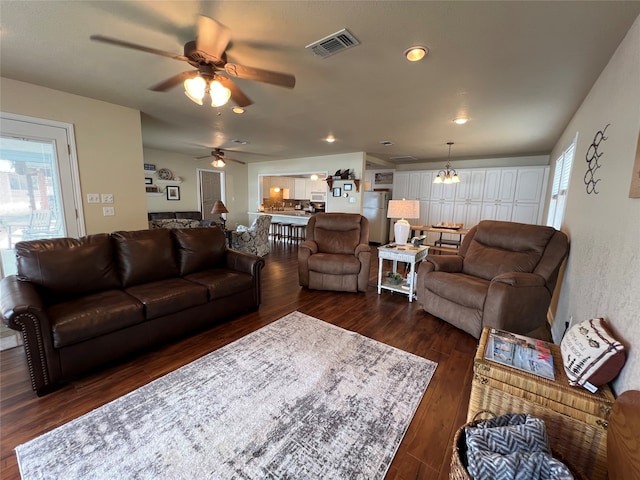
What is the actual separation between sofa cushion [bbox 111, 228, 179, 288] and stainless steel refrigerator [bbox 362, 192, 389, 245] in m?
5.79

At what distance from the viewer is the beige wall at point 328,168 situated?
20.5 ft

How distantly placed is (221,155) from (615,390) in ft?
19.3

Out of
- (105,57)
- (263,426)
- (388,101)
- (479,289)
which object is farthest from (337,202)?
(263,426)

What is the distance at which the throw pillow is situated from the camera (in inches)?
44.9

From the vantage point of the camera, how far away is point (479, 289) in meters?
2.51

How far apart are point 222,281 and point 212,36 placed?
200 centimetres

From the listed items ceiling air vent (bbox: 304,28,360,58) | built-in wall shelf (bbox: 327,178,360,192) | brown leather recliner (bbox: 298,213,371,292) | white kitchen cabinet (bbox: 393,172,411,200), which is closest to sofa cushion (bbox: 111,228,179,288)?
brown leather recliner (bbox: 298,213,371,292)

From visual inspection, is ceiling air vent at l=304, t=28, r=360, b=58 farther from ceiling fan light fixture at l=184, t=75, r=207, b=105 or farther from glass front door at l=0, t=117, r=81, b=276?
glass front door at l=0, t=117, r=81, b=276

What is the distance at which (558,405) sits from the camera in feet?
3.96

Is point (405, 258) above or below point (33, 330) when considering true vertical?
above

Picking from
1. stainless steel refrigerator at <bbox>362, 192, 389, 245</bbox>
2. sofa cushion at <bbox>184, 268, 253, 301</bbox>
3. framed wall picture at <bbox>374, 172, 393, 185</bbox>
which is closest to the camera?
sofa cushion at <bbox>184, 268, 253, 301</bbox>

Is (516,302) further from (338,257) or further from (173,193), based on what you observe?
(173,193)

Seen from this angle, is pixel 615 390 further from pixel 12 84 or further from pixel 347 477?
pixel 12 84

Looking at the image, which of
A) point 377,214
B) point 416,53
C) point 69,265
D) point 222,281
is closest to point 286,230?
point 377,214
